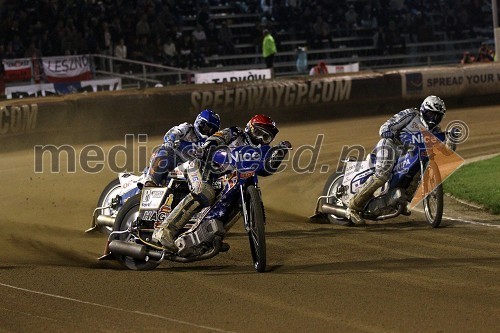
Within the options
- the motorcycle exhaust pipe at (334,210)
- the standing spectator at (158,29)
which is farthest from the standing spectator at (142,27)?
the motorcycle exhaust pipe at (334,210)

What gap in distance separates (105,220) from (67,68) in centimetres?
1648

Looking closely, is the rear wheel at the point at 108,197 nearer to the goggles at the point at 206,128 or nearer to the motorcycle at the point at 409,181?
the goggles at the point at 206,128

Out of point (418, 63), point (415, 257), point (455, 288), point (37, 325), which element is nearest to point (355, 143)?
point (415, 257)

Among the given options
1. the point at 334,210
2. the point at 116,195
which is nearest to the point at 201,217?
the point at 116,195

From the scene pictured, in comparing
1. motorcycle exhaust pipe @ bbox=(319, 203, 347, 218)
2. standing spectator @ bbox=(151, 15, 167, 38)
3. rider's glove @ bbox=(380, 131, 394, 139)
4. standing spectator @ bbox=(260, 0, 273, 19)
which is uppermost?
standing spectator @ bbox=(260, 0, 273, 19)

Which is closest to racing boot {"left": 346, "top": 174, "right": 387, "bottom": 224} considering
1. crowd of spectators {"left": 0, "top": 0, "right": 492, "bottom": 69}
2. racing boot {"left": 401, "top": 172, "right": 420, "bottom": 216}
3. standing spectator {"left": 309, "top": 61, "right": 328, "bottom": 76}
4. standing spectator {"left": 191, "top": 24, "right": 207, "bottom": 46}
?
racing boot {"left": 401, "top": 172, "right": 420, "bottom": 216}

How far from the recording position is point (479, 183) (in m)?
15.0

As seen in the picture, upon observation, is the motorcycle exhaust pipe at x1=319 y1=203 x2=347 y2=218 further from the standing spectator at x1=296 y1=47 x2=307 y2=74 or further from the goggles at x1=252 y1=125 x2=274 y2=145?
the standing spectator at x1=296 y1=47 x2=307 y2=74

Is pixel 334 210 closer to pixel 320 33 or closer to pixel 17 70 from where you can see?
pixel 17 70

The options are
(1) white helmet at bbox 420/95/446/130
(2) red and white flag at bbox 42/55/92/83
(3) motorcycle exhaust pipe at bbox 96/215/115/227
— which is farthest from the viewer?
(2) red and white flag at bbox 42/55/92/83

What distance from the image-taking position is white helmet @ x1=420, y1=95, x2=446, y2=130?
39.4 ft

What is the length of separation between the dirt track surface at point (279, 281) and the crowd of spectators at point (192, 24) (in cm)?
1600

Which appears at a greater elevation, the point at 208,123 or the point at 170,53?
the point at 170,53

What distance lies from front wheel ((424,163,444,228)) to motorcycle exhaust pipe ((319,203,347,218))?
1109 millimetres
